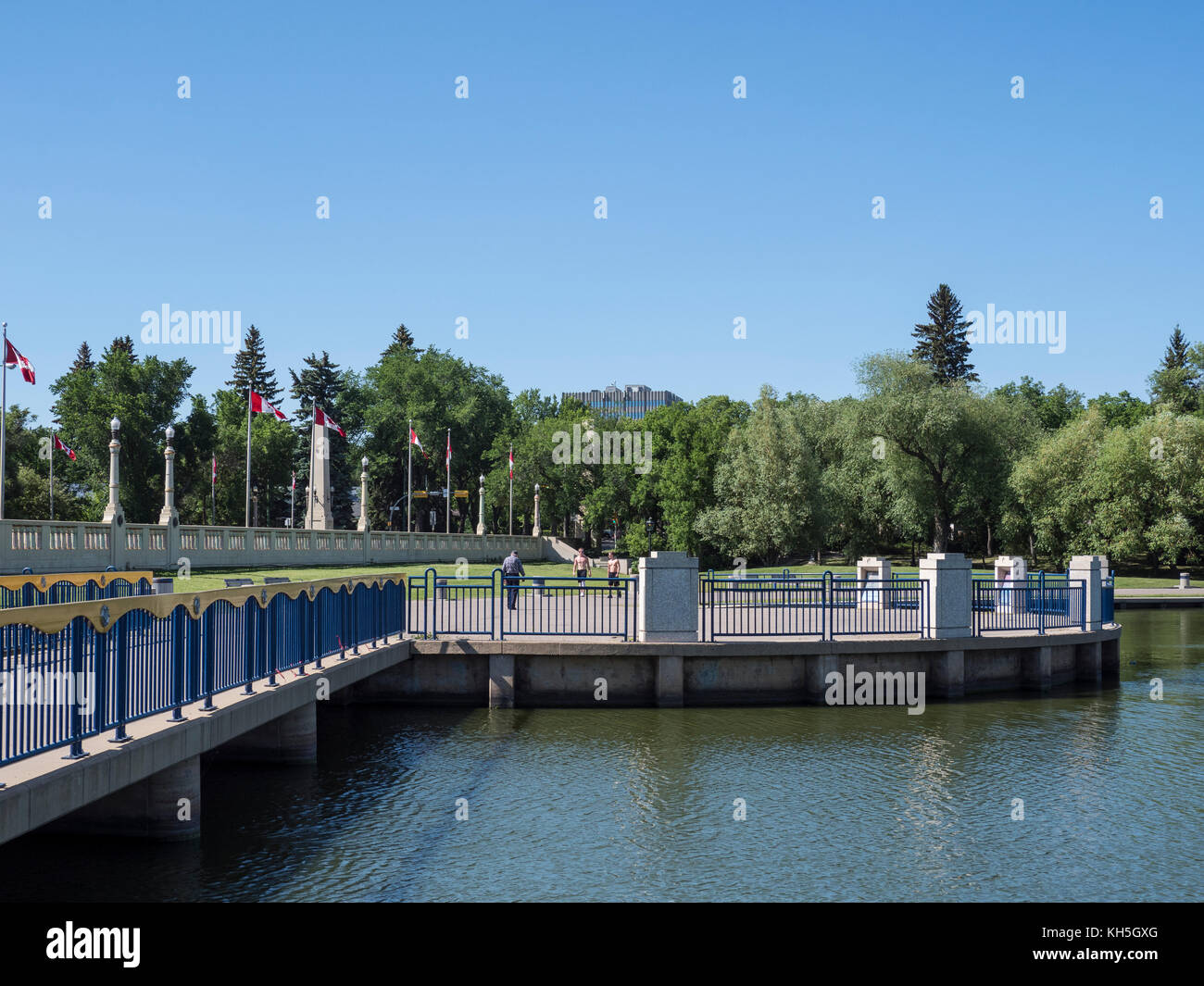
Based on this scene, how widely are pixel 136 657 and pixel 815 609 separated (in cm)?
1468

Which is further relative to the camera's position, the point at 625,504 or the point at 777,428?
the point at 625,504

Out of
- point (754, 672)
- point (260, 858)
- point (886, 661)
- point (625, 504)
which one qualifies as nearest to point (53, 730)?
point (260, 858)

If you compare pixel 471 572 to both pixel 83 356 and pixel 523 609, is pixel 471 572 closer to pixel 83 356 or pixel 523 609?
pixel 523 609

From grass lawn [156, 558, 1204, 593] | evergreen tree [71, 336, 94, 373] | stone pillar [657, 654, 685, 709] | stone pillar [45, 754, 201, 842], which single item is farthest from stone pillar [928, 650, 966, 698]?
evergreen tree [71, 336, 94, 373]

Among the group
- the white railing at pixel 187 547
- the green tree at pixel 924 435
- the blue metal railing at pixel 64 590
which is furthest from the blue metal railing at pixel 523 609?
the green tree at pixel 924 435

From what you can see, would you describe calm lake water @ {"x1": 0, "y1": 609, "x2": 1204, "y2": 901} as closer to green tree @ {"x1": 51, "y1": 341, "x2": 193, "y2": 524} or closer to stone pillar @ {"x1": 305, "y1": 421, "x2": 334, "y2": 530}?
stone pillar @ {"x1": 305, "y1": 421, "x2": 334, "y2": 530}

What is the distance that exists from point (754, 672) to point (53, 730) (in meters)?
13.6

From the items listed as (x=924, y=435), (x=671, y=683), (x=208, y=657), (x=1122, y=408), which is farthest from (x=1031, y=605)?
(x=1122, y=408)

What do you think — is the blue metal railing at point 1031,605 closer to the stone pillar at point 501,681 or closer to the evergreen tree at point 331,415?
the stone pillar at point 501,681

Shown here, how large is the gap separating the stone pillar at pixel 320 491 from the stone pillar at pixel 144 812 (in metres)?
43.9

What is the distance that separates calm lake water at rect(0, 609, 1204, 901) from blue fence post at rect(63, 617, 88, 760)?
1674 millimetres

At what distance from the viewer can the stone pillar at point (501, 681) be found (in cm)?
1956

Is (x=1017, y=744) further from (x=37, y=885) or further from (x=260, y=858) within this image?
(x=37, y=885)
